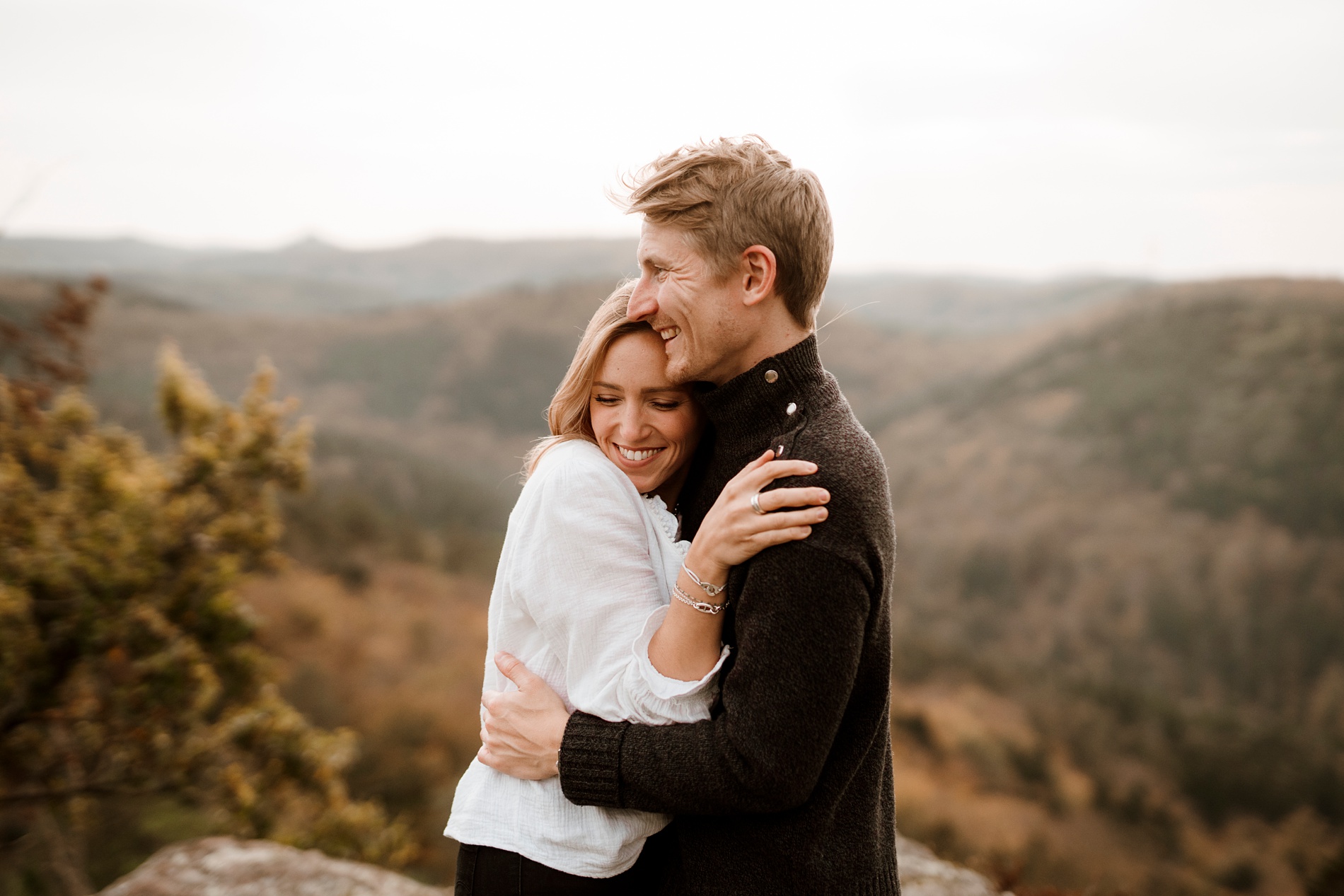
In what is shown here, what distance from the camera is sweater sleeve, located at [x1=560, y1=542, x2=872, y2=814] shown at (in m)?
1.58

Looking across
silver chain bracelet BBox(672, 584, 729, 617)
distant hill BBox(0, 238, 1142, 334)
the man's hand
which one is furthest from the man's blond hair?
distant hill BBox(0, 238, 1142, 334)

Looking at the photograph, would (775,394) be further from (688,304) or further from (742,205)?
(742,205)

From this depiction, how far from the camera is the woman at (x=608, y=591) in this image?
167 cm

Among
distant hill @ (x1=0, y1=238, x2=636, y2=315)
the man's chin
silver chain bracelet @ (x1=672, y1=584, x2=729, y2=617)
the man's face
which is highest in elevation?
distant hill @ (x1=0, y1=238, x2=636, y2=315)

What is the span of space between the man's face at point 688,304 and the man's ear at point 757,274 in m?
0.02

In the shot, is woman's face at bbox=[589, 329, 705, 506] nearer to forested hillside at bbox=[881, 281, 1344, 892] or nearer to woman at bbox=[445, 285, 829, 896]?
woman at bbox=[445, 285, 829, 896]

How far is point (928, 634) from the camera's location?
22.2 metres

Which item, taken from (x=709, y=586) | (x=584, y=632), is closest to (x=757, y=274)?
(x=709, y=586)

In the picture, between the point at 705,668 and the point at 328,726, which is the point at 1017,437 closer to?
the point at 328,726

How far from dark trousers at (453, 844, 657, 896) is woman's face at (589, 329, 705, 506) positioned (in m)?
0.88

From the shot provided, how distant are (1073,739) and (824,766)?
1901cm

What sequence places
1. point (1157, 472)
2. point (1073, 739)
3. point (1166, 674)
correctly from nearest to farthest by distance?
point (1073, 739) < point (1166, 674) < point (1157, 472)

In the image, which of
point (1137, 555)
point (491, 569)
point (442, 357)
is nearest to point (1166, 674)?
point (1137, 555)

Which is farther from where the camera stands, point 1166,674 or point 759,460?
point 1166,674
